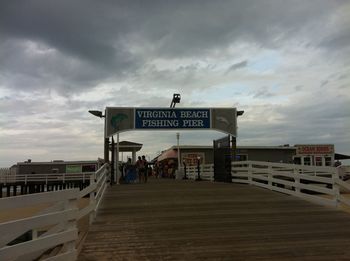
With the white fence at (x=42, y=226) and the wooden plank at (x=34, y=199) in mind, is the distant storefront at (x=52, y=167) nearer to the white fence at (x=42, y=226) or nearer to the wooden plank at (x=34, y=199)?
the white fence at (x=42, y=226)

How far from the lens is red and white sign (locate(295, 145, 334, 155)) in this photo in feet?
164

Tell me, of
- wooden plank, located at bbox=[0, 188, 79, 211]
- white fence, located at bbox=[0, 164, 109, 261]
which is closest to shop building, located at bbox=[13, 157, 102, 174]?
white fence, located at bbox=[0, 164, 109, 261]

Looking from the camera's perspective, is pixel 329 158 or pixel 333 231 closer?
pixel 333 231

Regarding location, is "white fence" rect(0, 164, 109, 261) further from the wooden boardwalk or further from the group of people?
the group of people

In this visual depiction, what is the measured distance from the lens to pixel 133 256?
7.41 metres

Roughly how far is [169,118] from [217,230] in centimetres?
1442

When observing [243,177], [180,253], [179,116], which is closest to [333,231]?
[180,253]

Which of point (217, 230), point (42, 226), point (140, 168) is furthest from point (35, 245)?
point (140, 168)

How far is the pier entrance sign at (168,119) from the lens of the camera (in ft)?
76.1

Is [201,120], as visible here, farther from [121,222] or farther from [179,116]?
[121,222]

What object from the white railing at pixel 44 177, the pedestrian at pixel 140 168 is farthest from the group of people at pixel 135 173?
the white railing at pixel 44 177

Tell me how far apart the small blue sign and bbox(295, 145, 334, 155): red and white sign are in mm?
29097

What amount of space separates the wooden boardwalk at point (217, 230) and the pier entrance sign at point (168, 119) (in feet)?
31.4

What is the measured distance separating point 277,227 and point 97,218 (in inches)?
158
